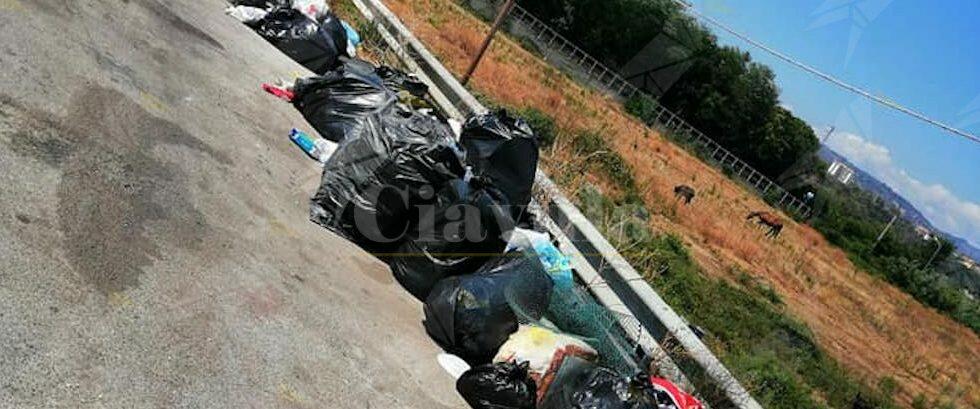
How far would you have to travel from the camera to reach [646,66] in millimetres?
47625

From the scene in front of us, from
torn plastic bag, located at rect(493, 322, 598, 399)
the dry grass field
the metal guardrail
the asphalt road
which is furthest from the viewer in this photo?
the dry grass field

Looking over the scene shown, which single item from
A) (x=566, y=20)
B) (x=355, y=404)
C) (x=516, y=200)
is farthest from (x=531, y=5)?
(x=355, y=404)

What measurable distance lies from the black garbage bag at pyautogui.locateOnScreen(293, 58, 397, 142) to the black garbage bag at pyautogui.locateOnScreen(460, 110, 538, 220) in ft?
2.52

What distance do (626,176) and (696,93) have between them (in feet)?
128

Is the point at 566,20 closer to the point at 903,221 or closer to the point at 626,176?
the point at 626,176

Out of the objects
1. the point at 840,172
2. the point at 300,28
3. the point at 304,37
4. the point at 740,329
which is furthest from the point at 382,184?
the point at 840,172

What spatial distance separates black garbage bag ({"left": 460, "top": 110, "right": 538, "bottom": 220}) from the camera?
218 inches

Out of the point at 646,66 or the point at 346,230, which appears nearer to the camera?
the point at 346,230

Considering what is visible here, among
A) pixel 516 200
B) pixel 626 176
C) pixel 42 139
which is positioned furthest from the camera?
pixel 626 176

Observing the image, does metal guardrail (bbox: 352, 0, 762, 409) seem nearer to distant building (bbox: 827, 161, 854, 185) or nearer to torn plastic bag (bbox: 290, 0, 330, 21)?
torn plastic bag (bbox: 290, 0, 330, 21)

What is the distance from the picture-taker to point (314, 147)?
5.58 m

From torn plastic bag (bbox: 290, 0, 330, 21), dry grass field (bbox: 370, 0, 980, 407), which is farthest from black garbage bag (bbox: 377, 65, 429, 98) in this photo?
dry grass field (bbox: 370, 0, 980, 407)

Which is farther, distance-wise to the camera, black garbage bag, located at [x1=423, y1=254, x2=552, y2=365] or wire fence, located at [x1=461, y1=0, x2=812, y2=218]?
wire fence, located at [x1=461, y1=0, x2=812, y2=218]

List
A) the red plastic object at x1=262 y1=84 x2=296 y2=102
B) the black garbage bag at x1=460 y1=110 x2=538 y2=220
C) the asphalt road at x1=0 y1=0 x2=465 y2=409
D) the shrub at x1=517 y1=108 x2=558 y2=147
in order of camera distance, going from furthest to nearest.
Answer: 1. the shrub at x1=517 y1=108 x2=558 y2=147
2. the red plastic object at x1=262 y1=84 x2=296 y2=102
3. the black garbage bag at x1=460 y1=110 x2=538 y2=220
4. the asphalt road at x1=0 y1=0 x2=465 y2=409
